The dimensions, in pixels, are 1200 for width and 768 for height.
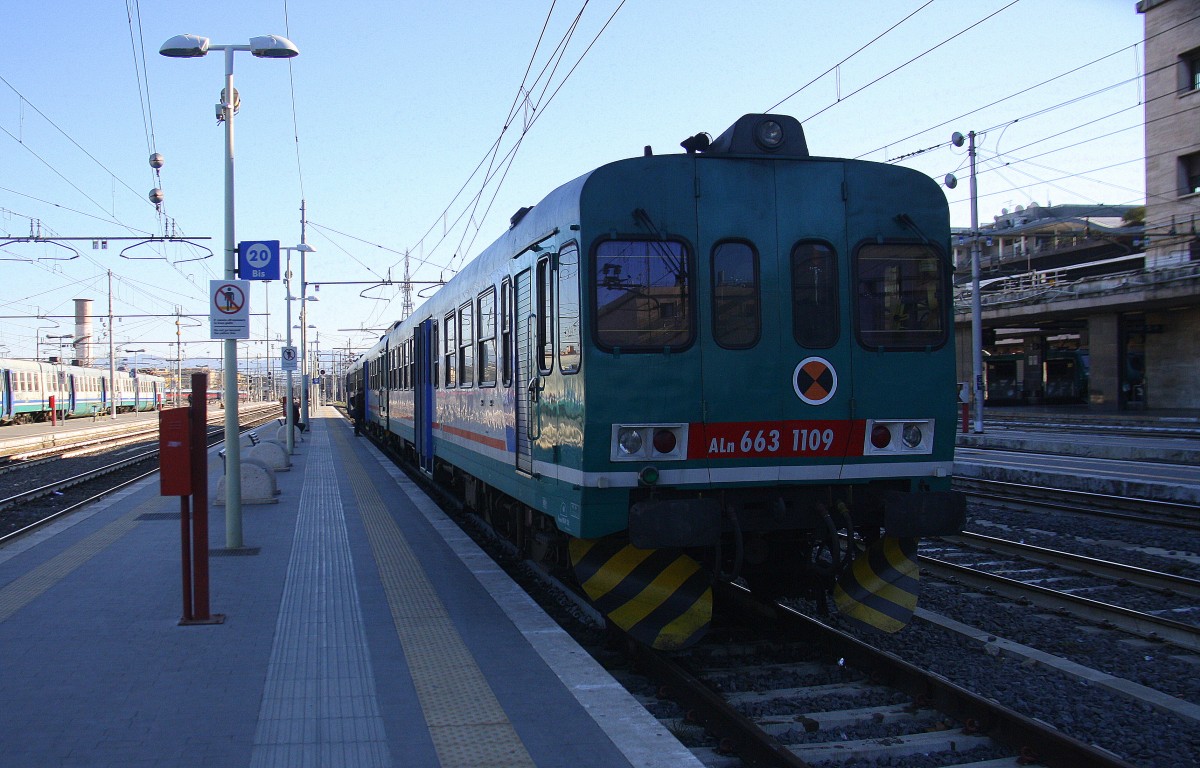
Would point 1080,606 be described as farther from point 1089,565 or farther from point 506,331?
point 506,331

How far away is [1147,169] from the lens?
37.2 metres

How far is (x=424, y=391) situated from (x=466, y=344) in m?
4.52

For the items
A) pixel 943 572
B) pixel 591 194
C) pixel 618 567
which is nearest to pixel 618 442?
pixel 618 567

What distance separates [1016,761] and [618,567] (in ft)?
8.44

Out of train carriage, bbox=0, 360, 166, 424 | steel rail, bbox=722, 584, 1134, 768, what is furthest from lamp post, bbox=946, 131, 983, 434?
train carriage, bbox=0, 360, 166, 424

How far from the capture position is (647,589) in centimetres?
612

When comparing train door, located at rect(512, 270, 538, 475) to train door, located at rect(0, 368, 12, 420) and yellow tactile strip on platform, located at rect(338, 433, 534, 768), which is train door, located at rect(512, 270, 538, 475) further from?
train door, located at rect(0, 368, 12, 420)

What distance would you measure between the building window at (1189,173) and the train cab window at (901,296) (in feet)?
116

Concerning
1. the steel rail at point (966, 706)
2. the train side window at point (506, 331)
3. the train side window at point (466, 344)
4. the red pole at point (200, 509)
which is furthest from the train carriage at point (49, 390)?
the steel rail at point (966, 706)

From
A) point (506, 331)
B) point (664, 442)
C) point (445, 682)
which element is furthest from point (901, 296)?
point (445, 682)

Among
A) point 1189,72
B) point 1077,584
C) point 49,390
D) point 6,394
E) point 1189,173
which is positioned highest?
point 1189,72

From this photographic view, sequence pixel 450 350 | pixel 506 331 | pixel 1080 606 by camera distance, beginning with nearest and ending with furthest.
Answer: pixel 1080 606, pixel 506 331, pixel 450 350

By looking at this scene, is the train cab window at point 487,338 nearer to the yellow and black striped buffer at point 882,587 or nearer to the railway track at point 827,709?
the railway track at point 827,709

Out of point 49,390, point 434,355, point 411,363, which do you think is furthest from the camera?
point 49,390
